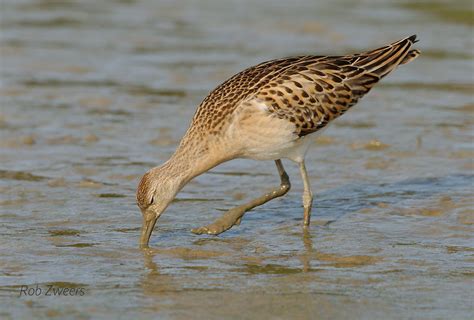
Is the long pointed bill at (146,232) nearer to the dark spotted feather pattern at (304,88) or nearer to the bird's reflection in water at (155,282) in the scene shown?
the bird's reflection in water at (155,282)

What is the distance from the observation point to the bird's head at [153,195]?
33.7 ft

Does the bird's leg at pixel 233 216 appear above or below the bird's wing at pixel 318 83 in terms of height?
below

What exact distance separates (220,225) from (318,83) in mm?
1779

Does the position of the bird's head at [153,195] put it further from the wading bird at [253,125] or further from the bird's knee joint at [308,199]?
the bird's knee joint at [308,199]

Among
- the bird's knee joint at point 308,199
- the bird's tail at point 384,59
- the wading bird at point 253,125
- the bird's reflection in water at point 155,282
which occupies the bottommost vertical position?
the bird's reflection in water at point 155,282

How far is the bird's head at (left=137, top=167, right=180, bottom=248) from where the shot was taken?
33.7 ft

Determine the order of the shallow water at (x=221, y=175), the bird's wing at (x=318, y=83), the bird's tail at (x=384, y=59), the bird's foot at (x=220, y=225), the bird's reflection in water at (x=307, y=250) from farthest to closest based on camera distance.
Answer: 1. the bird's tail at (x=384, y=59)
2. the bird's wing at (x=318, y=83)
3. the bird's foot at (x=220, y=225)
4. the bird's reflection in water at (x=307, y=250)
5. the shallow water at (x=221, y=175)

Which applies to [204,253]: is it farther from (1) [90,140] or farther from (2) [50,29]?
(2) [50,29]

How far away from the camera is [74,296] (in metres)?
8.63

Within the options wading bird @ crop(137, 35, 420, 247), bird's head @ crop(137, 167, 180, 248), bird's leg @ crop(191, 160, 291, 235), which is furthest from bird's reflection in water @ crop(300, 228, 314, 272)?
bird's head @ crop(137, 167, 180, 248)

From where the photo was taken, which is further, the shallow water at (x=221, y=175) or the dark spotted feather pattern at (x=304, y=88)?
the dark spotted feather pattern at (x=304, y=88)

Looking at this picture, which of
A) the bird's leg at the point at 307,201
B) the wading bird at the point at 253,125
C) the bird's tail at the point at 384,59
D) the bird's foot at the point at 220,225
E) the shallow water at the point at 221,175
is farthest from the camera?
the bird's tail at the point at 384,59

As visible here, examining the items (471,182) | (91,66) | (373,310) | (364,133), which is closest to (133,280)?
(373,310)

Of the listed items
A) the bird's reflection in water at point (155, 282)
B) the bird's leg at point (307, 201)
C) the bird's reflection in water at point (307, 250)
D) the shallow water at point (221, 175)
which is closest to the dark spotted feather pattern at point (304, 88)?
the bird's leg at point (307, 201)
